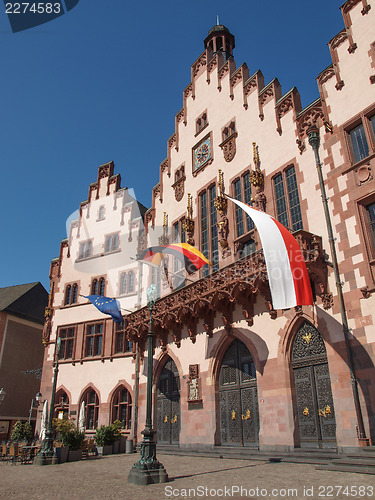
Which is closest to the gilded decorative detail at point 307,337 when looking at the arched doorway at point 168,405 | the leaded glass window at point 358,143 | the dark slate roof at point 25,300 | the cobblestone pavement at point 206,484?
the cobblestone pavement at point 206,484

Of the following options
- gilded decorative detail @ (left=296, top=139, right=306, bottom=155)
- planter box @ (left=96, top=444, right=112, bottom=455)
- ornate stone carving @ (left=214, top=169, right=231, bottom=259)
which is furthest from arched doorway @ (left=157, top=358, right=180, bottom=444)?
gilded decorative detail @ (left=296, top=139, right=306, bottom=155)

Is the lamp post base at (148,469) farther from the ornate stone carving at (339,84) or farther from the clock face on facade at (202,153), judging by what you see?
the clock face on facade at (202,153)

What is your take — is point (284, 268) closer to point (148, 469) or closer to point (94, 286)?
point (148, 469)

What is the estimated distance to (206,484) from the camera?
11109 mm

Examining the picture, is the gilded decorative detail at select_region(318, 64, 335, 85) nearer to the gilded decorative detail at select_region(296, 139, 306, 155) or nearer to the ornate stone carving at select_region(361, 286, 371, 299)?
the gilded decorative detail at select_region(296, 139, 306, 155)

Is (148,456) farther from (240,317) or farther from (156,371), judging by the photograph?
(156,371)

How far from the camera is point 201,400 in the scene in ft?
69.9

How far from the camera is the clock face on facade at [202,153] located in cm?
2770

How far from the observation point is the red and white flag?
47.9 feet

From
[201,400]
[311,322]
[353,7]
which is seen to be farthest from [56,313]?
[353,7]

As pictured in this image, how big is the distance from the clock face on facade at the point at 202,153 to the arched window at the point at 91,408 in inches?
735

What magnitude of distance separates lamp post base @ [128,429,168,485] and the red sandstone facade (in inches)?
247

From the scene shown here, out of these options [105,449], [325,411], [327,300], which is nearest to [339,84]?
[327,300]

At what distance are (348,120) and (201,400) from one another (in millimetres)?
15408
